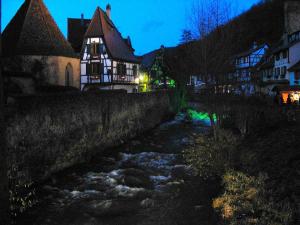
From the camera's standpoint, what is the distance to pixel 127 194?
13.0 meters

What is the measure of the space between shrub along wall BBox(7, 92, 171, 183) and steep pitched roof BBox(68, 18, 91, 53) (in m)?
18.5

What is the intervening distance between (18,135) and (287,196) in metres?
9.75

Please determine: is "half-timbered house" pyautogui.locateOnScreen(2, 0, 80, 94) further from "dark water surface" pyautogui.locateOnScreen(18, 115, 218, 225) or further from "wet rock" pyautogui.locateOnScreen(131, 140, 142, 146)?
"dark water surface" pyautogui.locateOnScreen(18, 115, 218, 225)

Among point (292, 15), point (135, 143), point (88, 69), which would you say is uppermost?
point (292, 15)

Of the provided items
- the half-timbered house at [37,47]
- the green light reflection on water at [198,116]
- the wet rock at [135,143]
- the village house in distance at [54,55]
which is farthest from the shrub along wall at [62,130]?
the green light reflection on water at [198,116]

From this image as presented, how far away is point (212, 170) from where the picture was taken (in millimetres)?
14922

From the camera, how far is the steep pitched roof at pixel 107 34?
128 feet

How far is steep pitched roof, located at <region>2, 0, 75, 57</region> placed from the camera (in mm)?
29484

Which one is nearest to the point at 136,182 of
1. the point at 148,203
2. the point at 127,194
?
the point at 127,194

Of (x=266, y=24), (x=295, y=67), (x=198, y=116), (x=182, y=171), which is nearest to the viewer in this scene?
(x=182, y=171)

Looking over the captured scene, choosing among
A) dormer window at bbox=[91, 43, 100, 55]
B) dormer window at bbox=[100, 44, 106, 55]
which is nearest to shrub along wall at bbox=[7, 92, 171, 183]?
dormer window at bbox=[100, 44, 106, 55]

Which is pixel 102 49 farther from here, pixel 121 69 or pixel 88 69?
pixel 121 69

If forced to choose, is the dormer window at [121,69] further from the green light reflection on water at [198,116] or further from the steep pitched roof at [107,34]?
the green light reflection on water at [198,116]

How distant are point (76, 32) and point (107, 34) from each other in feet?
18.4
